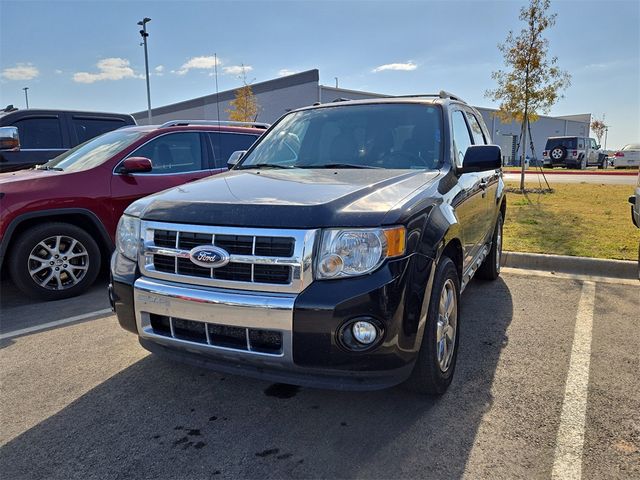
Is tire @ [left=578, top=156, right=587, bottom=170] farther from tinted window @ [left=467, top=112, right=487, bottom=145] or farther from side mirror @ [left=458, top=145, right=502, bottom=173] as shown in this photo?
side mirror @ [left=458, top=145, right=502, bottom=173]

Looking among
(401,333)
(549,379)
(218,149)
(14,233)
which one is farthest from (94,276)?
(549,379)

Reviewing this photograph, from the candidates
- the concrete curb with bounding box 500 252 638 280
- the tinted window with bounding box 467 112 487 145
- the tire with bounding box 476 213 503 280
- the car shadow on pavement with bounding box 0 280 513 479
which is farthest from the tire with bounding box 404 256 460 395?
the concrete curb with bounding box 500 252 638 280

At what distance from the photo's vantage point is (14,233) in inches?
189

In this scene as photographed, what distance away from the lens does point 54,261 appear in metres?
4.93

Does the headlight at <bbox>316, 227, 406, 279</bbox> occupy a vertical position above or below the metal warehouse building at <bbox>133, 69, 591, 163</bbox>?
below

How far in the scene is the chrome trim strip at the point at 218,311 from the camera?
2266mm

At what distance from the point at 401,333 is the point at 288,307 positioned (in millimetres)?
568

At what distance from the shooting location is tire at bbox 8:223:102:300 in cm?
475

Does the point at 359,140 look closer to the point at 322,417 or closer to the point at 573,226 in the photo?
the point at 322,417

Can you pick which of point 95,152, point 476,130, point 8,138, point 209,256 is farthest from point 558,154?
point 209,256

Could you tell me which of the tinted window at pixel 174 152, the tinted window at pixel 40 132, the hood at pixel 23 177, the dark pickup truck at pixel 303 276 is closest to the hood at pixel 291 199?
the dark pickup truck at pixel 303 276

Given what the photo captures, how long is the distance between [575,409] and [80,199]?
4840 mm

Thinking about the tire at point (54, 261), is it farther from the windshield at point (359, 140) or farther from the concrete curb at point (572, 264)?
the concrete curb at point (572, 264)

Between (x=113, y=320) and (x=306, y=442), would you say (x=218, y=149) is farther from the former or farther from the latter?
(x=306, y=442)
